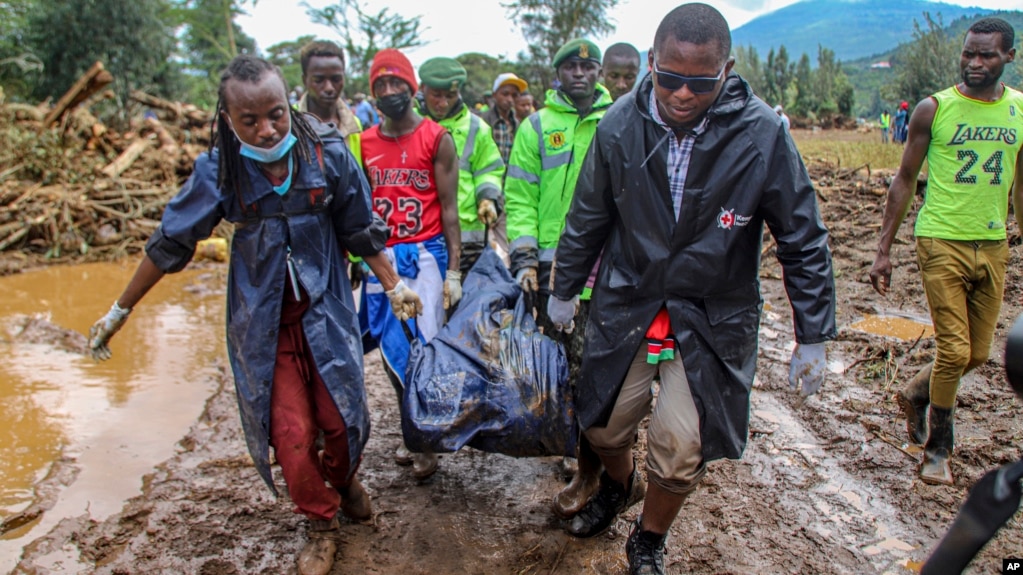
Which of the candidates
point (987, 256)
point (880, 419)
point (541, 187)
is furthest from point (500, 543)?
point (987, 256)

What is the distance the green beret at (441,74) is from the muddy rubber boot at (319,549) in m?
2.57

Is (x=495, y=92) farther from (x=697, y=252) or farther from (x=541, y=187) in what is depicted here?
(x=697, y=252)

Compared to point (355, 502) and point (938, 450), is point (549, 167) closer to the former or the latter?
point (355, 502)

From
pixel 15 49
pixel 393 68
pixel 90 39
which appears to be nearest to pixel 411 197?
pixel 393 68

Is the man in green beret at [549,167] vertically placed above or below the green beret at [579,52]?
below

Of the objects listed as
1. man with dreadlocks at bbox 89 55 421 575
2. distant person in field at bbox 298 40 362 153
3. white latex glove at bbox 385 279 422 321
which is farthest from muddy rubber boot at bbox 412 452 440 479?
distant person in field at bbox 298 40 362 153

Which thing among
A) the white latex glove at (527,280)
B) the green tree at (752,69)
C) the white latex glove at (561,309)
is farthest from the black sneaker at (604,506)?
the green tree at (752,69)

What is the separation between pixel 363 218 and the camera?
2881mm

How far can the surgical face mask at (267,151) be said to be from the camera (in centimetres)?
258

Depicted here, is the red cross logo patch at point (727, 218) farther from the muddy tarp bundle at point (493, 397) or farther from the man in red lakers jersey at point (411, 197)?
the man in red lakers jersey at point (411, 197)

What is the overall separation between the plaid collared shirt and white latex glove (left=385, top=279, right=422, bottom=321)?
1.17 m

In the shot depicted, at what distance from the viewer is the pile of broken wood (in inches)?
324

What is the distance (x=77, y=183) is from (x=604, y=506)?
28.2 ft

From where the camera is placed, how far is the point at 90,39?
1684 cm
